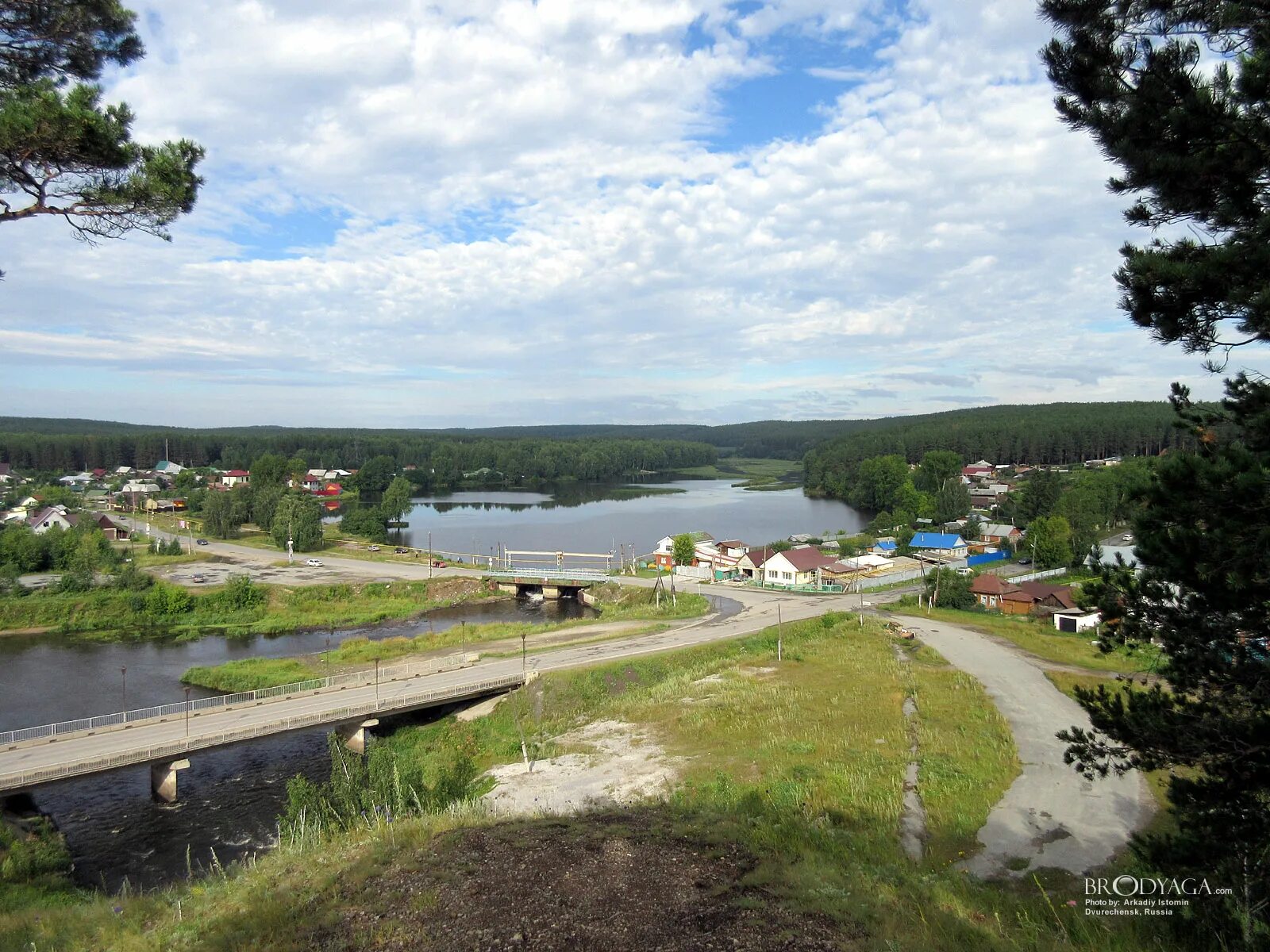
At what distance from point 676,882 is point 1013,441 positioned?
10030 centimetres

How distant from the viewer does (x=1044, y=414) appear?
111562mm

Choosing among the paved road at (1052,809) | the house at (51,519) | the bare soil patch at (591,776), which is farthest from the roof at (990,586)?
the house at (51,519)

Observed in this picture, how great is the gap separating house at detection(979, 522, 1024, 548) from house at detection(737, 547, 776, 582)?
61.7 feet

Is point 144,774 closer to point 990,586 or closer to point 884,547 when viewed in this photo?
point 990,586

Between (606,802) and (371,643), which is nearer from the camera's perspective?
(606,802)

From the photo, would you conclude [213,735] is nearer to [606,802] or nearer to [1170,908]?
[606,802]

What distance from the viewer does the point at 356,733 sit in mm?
18266

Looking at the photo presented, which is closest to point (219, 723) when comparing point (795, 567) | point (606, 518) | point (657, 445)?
point (795, 567)

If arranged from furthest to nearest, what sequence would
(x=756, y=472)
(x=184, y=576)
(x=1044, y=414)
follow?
1. (x=756, y=472)
2. (x=1044, y=414)
3. (x=184, y=576)

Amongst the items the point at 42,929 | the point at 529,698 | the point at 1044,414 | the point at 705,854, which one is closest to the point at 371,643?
the point at 529,698

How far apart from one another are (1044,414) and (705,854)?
405 ft

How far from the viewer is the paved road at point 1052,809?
906 centimetres

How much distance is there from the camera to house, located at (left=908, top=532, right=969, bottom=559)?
1853 inches

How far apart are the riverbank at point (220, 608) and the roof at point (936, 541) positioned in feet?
97.5
